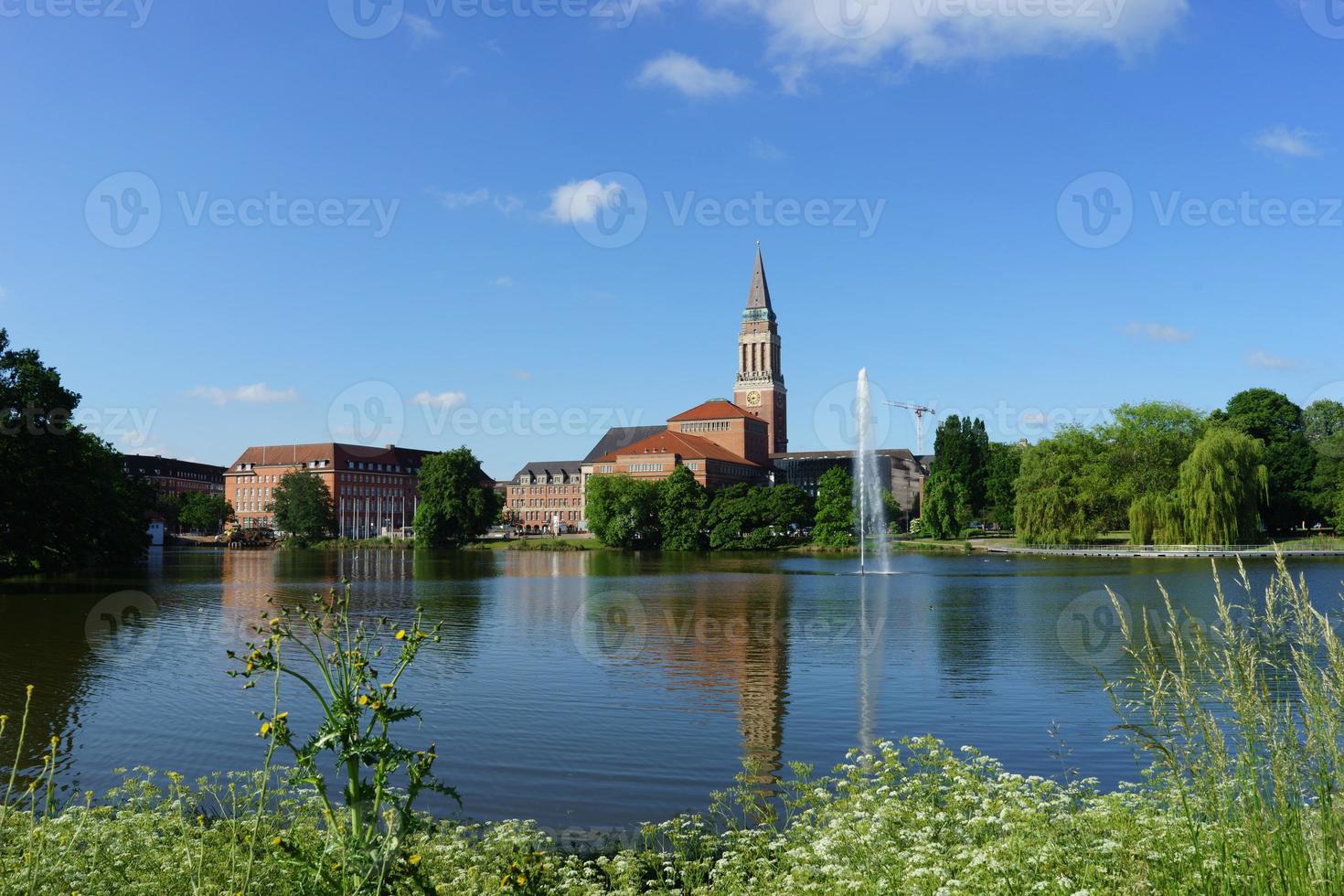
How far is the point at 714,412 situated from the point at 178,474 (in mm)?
102779

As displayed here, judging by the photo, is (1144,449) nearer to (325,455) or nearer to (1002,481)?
(1002,481)

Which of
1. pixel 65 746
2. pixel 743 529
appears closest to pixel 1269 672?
pixel 65 746

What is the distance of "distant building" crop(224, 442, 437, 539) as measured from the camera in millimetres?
166875

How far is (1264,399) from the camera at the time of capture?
93375 mm

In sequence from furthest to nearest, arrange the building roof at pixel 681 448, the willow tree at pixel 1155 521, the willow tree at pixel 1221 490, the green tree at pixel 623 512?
the building roof at pixel 681 448 < the green tree at pixel 623 512 < the willow tree at pixel 1155 521 < the willow tree at pixel 1221 490

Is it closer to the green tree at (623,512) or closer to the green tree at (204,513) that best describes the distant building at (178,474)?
the green tree at (204,513)

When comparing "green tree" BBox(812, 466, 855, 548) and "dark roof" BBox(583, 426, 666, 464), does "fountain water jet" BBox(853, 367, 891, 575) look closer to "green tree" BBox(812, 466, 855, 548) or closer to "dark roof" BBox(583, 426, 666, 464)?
"green tree" BBox(812, 466, 855, 548)

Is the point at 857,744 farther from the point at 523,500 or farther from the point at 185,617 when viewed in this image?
the point at 523,500

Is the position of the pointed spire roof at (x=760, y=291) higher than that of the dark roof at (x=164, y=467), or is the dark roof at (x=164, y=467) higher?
the pointed spire roof at (x=760, y=291)

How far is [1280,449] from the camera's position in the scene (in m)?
88.3

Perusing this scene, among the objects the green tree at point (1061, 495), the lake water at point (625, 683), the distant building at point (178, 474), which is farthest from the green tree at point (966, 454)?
the distant building at point (178, 474)

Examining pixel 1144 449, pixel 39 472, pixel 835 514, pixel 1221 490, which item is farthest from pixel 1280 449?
pixel 39 472

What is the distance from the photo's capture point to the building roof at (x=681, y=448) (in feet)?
455

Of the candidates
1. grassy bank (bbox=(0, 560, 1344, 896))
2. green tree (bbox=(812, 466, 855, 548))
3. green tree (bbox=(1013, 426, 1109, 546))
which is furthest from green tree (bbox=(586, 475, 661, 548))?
grassy bank (bbox=(0, 560, 1344, 896))
